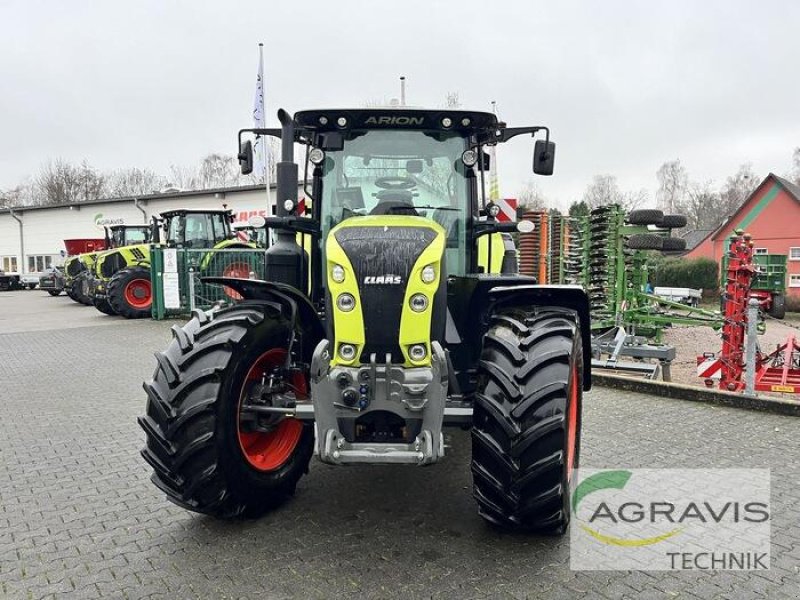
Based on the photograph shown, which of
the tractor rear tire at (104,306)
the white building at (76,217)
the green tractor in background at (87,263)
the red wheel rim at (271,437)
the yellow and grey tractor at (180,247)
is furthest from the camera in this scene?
the white building at (76,217)

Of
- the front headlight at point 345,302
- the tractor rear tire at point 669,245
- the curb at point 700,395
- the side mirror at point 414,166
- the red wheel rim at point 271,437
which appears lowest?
the curb at point 700,395

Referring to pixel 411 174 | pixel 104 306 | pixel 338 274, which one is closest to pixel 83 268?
pixel 104 306

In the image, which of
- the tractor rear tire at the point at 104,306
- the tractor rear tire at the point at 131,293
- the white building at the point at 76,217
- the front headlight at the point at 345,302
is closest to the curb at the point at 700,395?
the front headlight at the point at 345,302

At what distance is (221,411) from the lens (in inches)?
141

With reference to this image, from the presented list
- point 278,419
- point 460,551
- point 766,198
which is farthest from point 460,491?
point 766,198

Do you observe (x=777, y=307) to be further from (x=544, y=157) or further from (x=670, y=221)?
(x=544, y=157)

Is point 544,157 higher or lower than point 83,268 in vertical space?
higher

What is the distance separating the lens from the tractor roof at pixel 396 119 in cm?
433

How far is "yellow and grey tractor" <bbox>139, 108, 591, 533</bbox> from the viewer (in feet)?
10.9

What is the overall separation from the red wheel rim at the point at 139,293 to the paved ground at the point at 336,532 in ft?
37.2

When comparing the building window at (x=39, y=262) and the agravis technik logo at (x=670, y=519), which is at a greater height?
the building window at (x=39, y=262)

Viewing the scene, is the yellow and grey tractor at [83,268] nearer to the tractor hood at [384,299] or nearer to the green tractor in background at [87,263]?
the green tractor in background at [87,263]

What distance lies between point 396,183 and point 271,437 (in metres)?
1.88

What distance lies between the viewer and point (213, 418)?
355 cm
